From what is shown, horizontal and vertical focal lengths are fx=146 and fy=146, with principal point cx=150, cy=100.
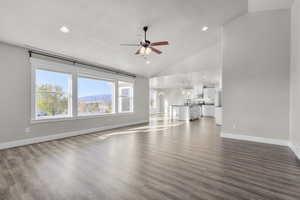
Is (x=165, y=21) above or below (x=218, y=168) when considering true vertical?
above

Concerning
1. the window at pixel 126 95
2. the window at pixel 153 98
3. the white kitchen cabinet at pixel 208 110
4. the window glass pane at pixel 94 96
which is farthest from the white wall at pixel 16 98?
the white kitchen cabinet at pixel 208 110

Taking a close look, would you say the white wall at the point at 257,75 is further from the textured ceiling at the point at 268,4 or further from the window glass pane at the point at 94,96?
the window glass pane at the point at 94,96

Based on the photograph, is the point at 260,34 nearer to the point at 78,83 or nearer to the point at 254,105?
the point at 254,105

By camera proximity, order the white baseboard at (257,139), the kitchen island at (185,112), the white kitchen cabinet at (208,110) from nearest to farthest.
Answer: the white baseboard at (257,139) → the kitchen island at (185,112) → the white kitchen cabinet at (208,110)

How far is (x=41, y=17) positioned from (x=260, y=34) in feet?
19.2

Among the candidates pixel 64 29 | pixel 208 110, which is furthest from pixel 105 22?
pixel 208 110

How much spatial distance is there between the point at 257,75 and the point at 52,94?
6.49 m

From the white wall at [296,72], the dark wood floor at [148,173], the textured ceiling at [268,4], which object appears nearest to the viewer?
the dark wood floor at [148,173]

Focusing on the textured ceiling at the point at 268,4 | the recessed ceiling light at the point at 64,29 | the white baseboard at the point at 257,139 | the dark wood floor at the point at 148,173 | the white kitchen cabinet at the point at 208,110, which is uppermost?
the textured ceiling at the point at 268,4

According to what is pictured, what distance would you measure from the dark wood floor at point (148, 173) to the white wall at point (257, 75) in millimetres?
885

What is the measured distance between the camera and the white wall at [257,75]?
13.6 ft

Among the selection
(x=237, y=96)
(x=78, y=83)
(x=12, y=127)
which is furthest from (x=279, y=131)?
(x=12, y=127)

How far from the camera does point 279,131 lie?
13.8ft

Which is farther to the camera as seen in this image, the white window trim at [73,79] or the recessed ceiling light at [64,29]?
the white window trim at [73,79]
